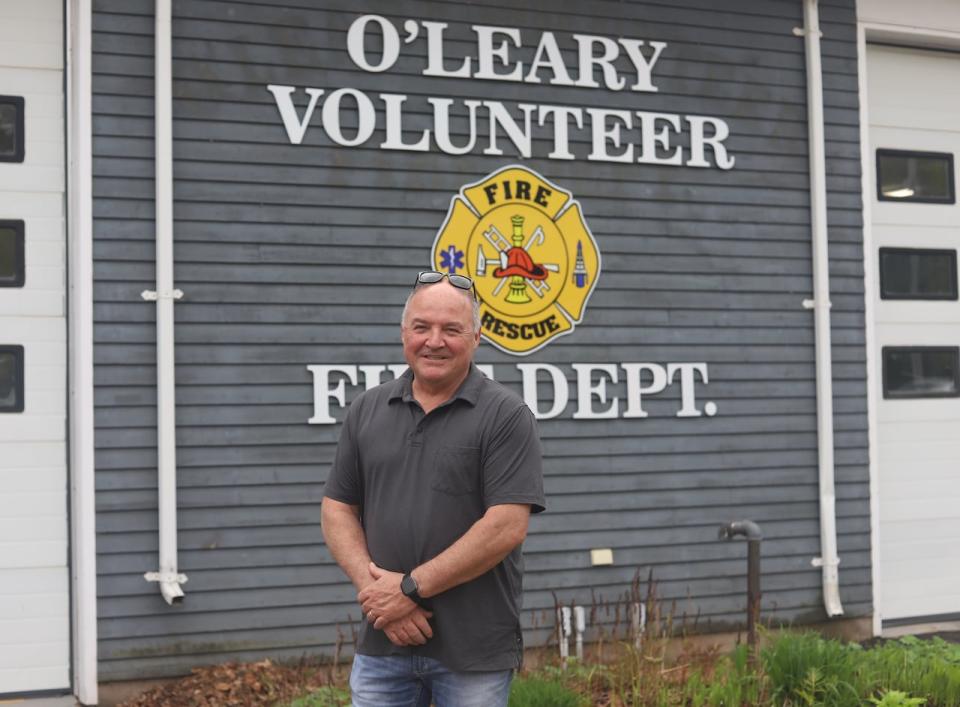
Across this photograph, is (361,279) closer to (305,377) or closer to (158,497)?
(305,377)

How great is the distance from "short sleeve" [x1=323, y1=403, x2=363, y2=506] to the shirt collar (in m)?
0.15

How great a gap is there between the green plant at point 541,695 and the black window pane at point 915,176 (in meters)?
4.55

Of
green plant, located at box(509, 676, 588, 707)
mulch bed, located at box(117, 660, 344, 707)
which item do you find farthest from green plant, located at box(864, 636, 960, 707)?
mulch bed, located at box(117, 660, 344, 707)

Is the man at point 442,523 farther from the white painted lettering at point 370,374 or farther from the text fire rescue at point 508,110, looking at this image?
the text fire rescue at point 508,110

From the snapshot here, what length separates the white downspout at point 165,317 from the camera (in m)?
6.17

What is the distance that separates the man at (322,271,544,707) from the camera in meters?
3.30

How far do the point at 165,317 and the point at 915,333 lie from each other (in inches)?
196

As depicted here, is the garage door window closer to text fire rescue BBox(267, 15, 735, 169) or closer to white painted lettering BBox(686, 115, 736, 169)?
text fire rescue BBox(267, 15, 735, 169)

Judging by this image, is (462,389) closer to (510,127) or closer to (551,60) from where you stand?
(510,127)

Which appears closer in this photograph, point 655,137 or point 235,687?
point 235,687

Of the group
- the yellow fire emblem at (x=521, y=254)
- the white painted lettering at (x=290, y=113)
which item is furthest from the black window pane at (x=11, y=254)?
the yellow fire emblem at (x=521, y=254)

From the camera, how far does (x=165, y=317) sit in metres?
6.23

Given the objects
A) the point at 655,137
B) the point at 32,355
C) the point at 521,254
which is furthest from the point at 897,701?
the point at 32,355

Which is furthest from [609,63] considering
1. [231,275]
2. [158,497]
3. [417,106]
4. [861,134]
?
[158,497]
